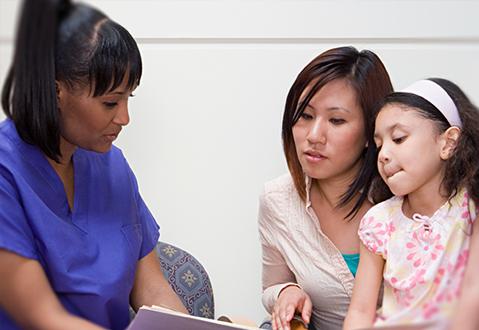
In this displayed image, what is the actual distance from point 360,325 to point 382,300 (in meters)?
0.05

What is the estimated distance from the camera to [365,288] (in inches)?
44.3

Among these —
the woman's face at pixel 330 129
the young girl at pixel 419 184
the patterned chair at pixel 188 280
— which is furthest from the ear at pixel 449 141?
the patterned chair at pixel 188 280

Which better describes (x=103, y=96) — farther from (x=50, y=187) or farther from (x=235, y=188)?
(x=235, y=188)

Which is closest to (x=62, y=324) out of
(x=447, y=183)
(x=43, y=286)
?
(x=43, y=286)

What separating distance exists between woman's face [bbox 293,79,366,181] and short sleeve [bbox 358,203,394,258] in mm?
150

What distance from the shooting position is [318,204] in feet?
4.53

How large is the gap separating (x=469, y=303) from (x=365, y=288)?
1.30 feet

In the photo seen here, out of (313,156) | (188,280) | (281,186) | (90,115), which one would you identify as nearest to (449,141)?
(313,156)

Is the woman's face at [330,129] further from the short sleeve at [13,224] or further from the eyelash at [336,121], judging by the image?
the short sleeve at [13,224]

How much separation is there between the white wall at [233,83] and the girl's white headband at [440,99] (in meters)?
0.56

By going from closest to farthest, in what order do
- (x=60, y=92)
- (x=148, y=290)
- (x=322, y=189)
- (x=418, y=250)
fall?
(x=60, y=92) < (x=418, y=250) < (x=148, y=290) < (x=322, y=189)

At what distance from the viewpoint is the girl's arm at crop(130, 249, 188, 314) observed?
125 cm

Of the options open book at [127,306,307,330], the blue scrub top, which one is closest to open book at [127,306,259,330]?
open book at [127,306,307,330]

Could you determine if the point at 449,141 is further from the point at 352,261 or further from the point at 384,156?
the point at 352,261
